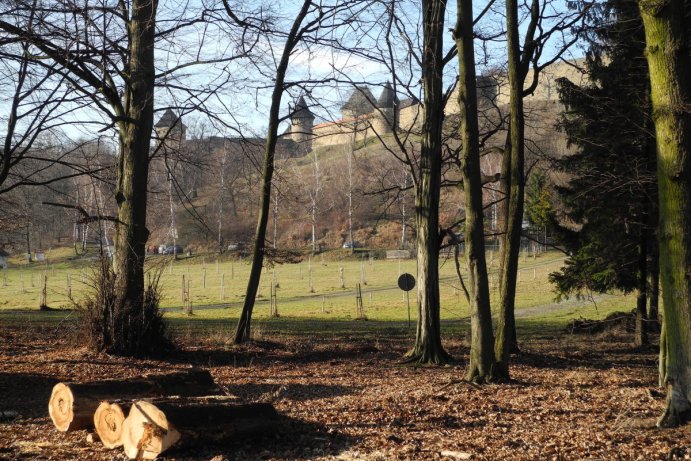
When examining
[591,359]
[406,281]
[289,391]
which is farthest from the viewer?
[406,281]

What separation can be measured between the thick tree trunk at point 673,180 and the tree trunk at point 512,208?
3.30 m

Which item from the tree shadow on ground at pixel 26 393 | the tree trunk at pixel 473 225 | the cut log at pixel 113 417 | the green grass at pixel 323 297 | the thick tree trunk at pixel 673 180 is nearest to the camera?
the cut log at pixel 113 417

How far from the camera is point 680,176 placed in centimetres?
688

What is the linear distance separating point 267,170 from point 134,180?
3.42m

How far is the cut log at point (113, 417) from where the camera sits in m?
6.57

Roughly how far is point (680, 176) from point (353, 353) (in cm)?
935

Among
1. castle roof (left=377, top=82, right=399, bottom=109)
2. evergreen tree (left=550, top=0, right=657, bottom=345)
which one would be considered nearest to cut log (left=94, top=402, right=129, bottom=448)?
castle roof (left=377, top=82, right=399, bottom=109)

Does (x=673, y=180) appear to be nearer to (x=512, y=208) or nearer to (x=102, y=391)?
(x=512, y=208)

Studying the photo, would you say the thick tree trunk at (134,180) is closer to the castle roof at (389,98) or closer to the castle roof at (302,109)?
the castle roof at (302,109)

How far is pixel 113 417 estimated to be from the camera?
667 cm

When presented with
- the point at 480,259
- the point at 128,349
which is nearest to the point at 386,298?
the point at 128,349

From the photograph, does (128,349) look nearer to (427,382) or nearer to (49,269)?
(427,382)

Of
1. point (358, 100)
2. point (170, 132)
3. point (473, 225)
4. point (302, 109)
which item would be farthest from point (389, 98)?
point (473, 225)

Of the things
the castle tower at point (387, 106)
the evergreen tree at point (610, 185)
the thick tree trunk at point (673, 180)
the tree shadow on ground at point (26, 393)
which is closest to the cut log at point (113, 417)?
the tree shadow on ground at point (26, 393)
